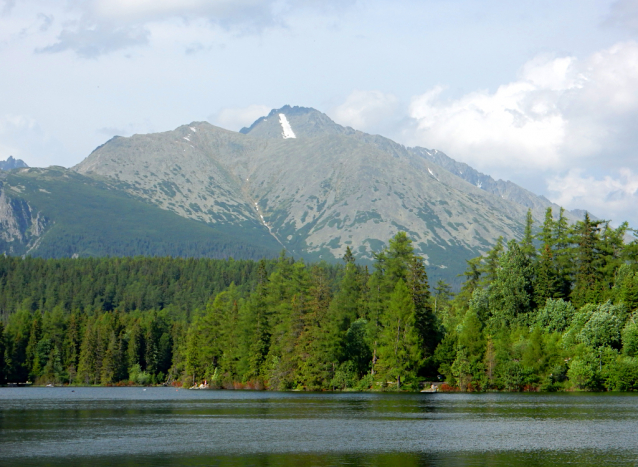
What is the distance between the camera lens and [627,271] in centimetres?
13250

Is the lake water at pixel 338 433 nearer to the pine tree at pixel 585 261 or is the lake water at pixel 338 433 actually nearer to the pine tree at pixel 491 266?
the pine tree at pixel 585 261

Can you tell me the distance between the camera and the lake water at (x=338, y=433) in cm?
5375

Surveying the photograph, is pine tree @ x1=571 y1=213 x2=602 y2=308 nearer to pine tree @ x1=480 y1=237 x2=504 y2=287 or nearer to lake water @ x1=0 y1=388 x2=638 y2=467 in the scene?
pine tree @ x1=480 y1=237 x2=504 y2=287

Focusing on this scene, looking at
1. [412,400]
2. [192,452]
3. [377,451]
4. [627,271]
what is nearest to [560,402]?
[412,400]

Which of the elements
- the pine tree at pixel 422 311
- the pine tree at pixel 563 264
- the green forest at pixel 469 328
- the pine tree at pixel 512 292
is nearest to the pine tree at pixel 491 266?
the green forest at pixel 469 328

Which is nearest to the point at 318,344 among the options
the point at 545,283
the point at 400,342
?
the point at 400,342

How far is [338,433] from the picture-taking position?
69.3 meters

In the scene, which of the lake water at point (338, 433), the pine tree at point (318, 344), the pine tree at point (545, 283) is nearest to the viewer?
the lake water at point (338, 433)

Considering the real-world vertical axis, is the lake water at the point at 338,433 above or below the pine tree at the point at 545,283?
below

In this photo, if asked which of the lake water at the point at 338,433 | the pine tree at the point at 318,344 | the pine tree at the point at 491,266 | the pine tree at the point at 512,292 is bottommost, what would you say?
the lake water at the point at 338,433

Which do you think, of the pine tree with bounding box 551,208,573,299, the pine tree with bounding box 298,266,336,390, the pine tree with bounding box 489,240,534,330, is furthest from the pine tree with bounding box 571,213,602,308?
the pine tree with bounding box 298,266,336,390

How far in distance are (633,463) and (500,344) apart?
81.1m

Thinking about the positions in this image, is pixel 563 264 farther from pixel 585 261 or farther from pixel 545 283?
pixel 545 283

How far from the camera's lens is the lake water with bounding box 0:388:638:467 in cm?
5375
